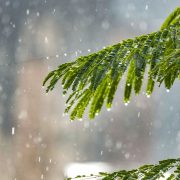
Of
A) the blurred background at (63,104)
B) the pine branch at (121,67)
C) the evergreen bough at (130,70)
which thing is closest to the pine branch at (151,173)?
the evergreen bough at (130,70)

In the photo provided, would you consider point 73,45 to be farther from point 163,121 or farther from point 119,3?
point 163,121

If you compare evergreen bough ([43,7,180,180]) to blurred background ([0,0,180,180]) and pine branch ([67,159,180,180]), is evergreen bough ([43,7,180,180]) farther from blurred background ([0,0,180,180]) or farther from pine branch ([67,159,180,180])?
blurred background ([0,0,180,180])

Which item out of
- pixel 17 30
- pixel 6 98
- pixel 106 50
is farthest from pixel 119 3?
pixel 106 50

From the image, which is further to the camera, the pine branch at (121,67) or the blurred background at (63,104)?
the blurred background at (63,104)

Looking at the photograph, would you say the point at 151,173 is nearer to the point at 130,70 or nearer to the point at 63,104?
the point at 130,70

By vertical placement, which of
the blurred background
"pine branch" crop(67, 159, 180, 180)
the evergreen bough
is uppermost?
the blurred background

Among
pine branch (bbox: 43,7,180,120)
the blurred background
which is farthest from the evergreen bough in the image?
the blurred background

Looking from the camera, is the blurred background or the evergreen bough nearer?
the evergreen bough

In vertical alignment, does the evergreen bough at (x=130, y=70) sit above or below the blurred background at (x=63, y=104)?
below

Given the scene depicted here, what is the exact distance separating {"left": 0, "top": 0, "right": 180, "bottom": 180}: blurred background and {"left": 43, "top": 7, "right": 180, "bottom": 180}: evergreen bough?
1101 cm

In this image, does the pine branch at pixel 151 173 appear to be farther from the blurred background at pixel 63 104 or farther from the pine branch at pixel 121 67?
the blurred background at pixel 63 104

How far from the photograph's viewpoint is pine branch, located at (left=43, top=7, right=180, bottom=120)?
3.37 ft

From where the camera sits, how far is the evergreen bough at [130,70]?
1.03 m

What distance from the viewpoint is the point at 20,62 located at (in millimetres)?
13414
